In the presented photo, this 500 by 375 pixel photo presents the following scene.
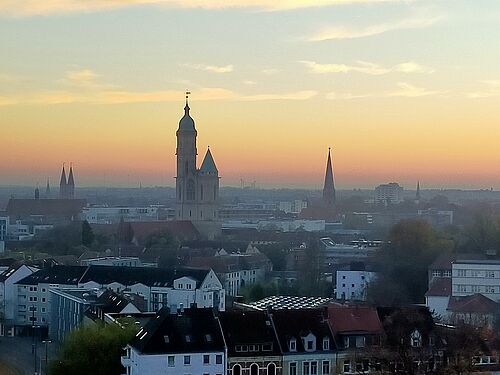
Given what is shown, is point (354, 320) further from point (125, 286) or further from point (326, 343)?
point (125, 286)

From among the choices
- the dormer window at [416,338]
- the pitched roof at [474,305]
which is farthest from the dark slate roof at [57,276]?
the dormer window at [416,338]

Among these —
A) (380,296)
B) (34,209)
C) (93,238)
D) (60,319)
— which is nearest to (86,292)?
(60,319)

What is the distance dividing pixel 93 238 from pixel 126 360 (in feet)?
238

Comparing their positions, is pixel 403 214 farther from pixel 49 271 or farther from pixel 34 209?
pixel 49 271

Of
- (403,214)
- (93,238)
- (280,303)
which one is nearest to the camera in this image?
(280,303)

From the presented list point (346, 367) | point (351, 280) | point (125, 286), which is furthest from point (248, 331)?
point (351, 280)

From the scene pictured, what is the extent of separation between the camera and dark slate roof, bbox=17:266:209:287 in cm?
6581

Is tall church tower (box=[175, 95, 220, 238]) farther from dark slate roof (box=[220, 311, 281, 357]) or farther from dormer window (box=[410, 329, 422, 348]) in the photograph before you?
dormer window (box=[410, 329, 422, 348])

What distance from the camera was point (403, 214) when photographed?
19650cm

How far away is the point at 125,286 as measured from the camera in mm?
65625

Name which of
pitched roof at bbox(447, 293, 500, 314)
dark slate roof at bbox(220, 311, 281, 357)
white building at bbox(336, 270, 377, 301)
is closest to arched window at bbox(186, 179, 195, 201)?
white building at bbox(336, 270, 377, 301)

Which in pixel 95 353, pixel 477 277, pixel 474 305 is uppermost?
pixel 477 277

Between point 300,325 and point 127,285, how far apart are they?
2764 cm

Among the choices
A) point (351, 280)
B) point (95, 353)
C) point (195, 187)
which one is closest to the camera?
point (95, 353)
